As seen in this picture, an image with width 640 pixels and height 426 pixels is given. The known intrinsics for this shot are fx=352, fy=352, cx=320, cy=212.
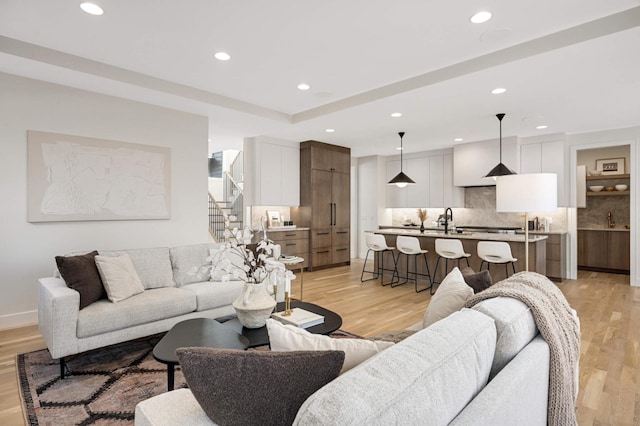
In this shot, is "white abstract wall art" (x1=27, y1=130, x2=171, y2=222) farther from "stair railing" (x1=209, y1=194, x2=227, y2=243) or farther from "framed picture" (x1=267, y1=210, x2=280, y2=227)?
"stair railing" (x1=209, y1=194, x2=227, y2=243)

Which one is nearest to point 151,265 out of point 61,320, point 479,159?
point 61,320

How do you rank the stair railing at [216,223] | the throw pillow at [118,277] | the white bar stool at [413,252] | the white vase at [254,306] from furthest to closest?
the stair railing at [216,223]
the white bar stool at [413,252]
the throw pillow at [118,277]
the white vase at [254,306]

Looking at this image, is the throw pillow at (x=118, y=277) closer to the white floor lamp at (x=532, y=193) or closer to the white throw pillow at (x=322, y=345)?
the white throw pillow at (x=322, y=345)

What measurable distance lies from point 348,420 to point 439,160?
7.63 m

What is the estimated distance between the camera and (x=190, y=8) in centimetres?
261

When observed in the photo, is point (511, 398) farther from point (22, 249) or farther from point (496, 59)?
point (22, 249)

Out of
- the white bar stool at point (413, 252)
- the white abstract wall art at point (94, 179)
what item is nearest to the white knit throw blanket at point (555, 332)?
the white bar stool at point (413, 252)

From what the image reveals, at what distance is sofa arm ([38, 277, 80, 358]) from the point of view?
2486 mm

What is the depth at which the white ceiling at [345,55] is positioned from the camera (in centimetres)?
266

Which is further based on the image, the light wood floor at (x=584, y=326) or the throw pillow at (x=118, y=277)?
the throw pillow at (x=118, y=277)

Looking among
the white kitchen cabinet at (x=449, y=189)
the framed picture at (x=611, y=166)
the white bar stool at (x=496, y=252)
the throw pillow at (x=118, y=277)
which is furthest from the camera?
the white kitchen cabinet at (x=449, y=189)

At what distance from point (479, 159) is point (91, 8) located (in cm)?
639

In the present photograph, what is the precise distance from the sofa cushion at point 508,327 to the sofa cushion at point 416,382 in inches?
3.4

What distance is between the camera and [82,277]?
109 inches
